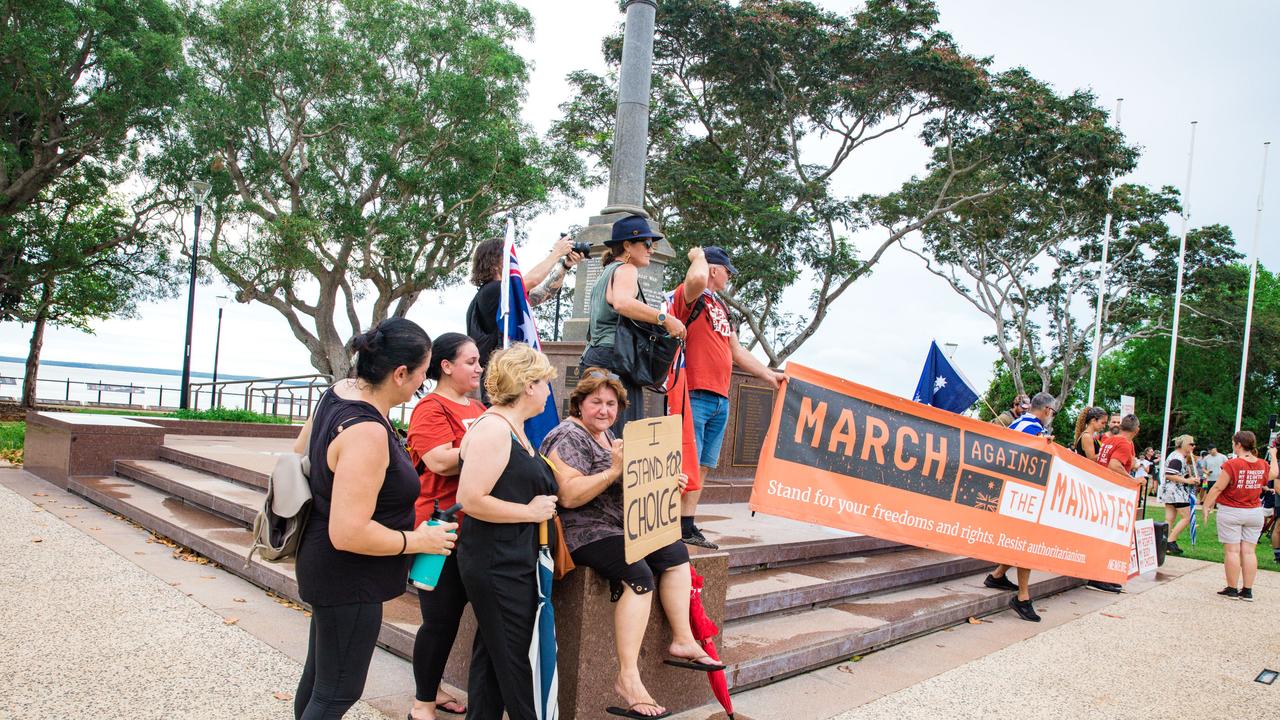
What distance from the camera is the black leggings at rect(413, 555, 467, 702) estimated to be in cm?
317

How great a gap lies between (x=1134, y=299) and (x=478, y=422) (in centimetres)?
3192

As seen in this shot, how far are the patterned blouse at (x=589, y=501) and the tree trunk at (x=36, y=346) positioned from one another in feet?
78.0

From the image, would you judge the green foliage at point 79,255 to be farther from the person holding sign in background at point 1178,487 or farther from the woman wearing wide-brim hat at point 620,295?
the person holding sign in background at point 1178,487

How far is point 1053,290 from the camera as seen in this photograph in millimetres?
28016

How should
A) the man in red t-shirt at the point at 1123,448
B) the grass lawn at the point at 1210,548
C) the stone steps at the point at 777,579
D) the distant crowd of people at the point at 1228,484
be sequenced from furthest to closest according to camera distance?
the grass lawn at the point at 1210,548, the man in red t-shirt at the point at 1123,448, the distant crowd of people at the point at 1228,484, the stone steps at the point at 777,579

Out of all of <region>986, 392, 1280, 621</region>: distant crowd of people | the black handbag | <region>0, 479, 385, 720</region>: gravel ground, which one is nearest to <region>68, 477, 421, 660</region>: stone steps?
<region>0, 479, 385, 720</region>: gravel ground

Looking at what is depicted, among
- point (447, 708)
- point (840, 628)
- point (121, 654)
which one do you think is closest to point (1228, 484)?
point (840, 628)

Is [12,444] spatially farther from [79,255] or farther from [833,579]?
[833,579]

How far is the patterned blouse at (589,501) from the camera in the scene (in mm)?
3182

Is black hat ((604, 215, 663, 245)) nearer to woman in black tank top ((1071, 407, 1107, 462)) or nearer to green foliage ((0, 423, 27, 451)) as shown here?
woman in black tank top ((1071, 407, 1107, 462))

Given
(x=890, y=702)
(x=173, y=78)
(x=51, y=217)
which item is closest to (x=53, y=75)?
(x=173, y=78)

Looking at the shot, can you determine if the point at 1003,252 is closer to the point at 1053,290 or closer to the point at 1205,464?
the point at 1053,290

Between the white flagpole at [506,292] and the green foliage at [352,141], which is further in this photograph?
the green foliage at [352,141]

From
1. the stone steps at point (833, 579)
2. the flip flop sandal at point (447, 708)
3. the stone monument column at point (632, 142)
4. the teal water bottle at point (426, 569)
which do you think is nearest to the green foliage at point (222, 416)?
the stone monument column at point (632, 142)
